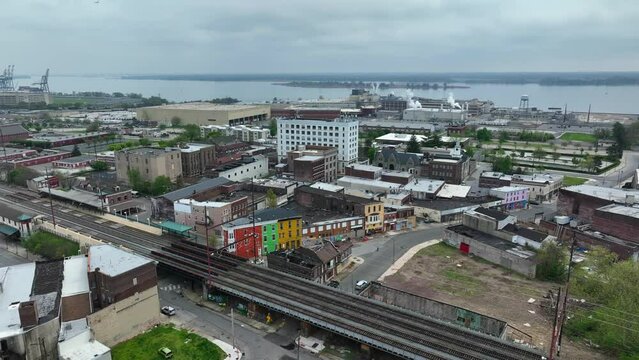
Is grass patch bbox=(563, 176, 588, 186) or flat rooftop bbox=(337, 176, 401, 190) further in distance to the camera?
grass patch bbox=(563, 176, 588, 186)

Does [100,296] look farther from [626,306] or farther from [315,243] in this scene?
[626,306]

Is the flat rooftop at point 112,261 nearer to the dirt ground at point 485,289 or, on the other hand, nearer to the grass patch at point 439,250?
the dirt ground at point 485,289

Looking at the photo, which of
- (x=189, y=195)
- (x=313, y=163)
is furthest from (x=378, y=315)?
(x=313, y=163)

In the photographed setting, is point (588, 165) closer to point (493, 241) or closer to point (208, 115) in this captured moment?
point (493, 241)

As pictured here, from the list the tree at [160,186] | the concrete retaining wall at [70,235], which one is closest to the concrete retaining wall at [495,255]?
the concrete retaining wall at [70,235]

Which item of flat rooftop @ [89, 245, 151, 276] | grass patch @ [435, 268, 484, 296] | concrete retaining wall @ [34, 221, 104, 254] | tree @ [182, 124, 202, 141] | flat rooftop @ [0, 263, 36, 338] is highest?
tree @ [182, 124, 202, 141]

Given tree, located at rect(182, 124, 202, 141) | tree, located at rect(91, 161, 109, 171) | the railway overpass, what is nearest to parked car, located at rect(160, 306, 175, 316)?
the railway overpass

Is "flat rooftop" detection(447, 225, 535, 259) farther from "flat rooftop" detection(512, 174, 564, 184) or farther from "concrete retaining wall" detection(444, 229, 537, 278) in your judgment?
"flat rooftop" detection(512, 174, 564, 184)

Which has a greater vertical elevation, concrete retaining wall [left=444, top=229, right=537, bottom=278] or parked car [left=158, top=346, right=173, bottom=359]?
concrete retaining wall [left=444, top=229, right=537, bottom=278]
